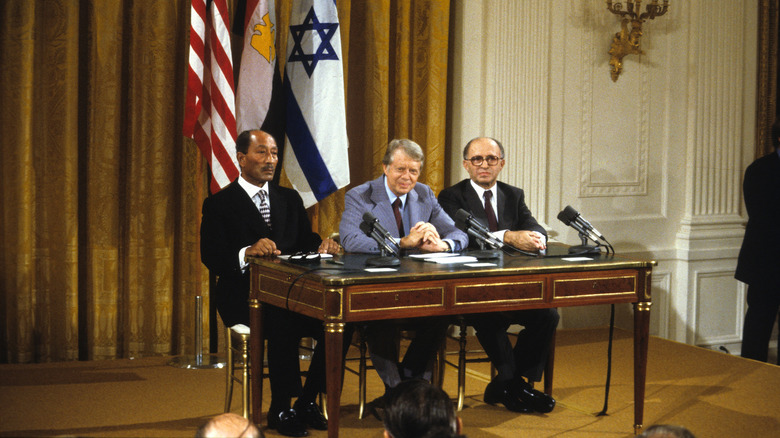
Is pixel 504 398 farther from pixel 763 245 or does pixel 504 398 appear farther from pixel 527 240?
pixel 763 245

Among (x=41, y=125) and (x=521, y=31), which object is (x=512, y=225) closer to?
(x=521, y=31)

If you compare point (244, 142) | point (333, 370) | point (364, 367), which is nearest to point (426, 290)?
point (333, 370)

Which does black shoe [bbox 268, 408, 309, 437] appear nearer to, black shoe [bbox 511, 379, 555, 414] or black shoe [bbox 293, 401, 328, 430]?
black shoe [bbox 293, 401, 328, 430]

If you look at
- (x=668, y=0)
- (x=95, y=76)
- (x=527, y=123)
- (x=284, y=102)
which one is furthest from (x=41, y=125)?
(x=668, y=0)

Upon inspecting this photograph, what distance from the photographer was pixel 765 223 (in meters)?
5.89

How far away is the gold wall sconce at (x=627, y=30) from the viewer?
7.05 meters

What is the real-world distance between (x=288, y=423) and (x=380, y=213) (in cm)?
113

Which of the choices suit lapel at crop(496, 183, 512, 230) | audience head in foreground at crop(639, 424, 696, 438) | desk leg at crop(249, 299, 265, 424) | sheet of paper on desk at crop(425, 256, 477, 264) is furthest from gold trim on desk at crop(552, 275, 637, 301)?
audience head in foreground at crop(639, 424, 696, 438)

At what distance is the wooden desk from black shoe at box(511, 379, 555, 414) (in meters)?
0.46

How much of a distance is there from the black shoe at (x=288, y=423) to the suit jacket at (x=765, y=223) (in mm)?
3164

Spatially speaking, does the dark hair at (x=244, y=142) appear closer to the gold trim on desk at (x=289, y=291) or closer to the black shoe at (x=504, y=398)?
the gold trim on desk at (x=289, y=291)

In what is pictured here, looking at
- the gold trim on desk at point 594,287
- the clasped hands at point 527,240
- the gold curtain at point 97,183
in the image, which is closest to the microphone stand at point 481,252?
the clasped hands at point 527,240

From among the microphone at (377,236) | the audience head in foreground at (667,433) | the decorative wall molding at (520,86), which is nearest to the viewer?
the audience head in foreground at (667,433)

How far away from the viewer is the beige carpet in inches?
177
